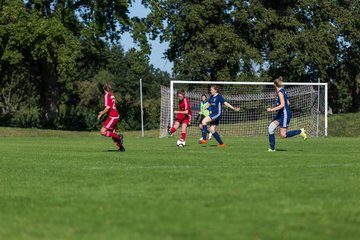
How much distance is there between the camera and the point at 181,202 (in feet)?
27.9

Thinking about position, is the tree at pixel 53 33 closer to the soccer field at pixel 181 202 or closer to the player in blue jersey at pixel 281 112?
the player in blue jersey at pixel 281 112

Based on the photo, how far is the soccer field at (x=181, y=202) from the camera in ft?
21.7

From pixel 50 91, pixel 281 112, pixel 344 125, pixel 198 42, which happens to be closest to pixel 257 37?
pixel 198 42

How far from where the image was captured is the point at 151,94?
410 ft

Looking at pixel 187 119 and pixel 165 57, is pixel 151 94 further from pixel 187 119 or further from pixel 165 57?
pixel 187 119

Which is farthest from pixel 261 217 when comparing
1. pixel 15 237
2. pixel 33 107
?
pixel 33 107

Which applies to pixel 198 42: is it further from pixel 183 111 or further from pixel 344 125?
pixel 183 111

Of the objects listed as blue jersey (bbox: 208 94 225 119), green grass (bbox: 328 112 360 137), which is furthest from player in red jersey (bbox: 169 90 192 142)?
green grass (bbox: 328 112 360 137)

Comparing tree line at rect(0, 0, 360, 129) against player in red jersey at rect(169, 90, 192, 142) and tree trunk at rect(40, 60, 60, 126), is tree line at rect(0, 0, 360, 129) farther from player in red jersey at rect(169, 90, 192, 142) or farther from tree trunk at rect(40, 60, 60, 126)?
player in red jersey at rect(169, 90, 192, 142)

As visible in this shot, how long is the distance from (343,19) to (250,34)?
739cm

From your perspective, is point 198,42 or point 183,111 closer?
point 183,111

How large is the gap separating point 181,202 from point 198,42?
165 feet

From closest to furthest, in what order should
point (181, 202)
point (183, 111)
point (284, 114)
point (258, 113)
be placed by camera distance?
point (181, 202) < point (284, 114) < point (183, 111) < point (258, 113)

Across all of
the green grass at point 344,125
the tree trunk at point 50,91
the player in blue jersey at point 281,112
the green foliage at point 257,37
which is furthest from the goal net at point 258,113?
the player in blue jersey at point 281,112
